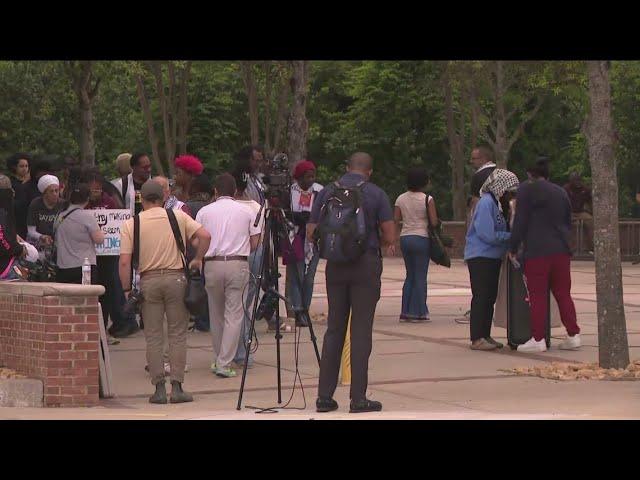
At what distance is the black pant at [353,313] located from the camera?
9.66m

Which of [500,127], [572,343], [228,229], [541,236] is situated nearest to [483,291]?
[541,236]

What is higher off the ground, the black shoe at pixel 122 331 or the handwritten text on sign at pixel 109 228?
the handwritten text on sign at pixel 109 228

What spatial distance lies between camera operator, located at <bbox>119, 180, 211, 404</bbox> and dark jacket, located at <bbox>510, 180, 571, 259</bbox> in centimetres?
395

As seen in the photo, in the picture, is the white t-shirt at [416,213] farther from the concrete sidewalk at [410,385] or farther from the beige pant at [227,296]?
the beige pant at [227,296]

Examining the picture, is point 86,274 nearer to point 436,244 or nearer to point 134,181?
point 134,181

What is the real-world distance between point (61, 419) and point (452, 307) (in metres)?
9.73

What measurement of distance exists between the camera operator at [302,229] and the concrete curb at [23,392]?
467 centimetres

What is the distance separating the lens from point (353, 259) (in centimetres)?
951

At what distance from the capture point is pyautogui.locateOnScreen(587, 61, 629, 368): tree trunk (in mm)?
11680

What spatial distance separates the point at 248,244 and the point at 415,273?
476 centimetres

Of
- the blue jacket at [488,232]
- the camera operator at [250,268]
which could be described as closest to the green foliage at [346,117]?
the blue jacket at [488,232]

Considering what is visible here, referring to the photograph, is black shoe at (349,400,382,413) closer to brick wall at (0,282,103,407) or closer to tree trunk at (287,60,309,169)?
brick wall at (0,282,103,407)
